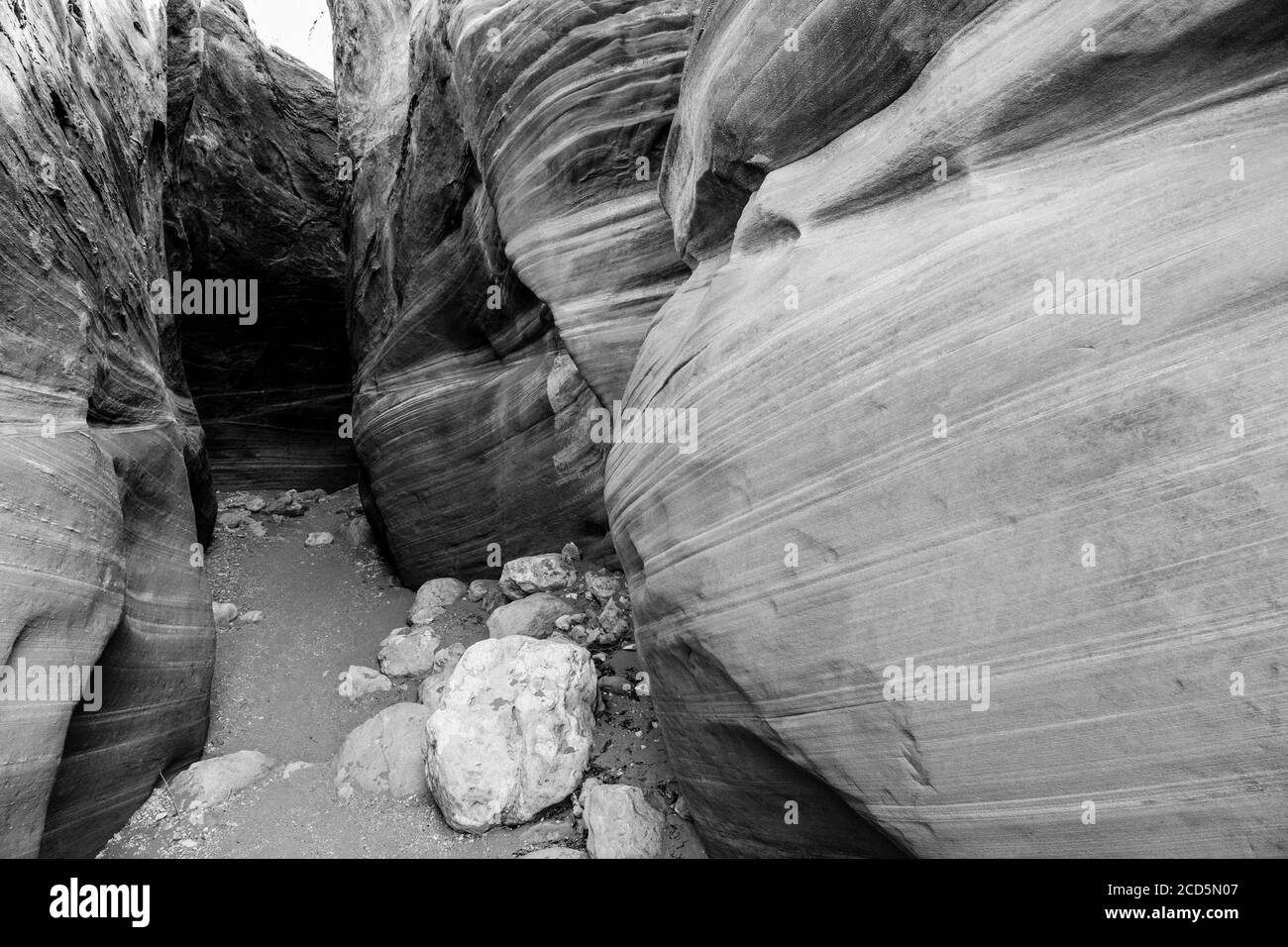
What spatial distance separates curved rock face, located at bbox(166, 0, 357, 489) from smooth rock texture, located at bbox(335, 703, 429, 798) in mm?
9621

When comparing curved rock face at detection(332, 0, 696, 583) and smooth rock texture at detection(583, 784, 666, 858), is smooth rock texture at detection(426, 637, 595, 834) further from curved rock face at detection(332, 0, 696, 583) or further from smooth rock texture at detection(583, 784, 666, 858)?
curved rock face at detection(332, 0, 696, 583)

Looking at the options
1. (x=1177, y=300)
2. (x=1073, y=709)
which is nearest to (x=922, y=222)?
(x=1177, y=300)

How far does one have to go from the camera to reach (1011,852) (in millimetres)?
3260

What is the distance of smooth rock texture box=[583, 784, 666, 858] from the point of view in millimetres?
5105

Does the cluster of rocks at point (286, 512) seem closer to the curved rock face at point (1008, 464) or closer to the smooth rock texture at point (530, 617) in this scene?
the smooth rock texture at point (530, 617)

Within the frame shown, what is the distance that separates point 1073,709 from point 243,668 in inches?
291

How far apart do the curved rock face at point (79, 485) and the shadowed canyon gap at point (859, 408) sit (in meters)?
0.03

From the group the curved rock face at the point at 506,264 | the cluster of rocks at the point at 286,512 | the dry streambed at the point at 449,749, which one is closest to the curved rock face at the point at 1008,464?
the dry streambed at the point at 449,749

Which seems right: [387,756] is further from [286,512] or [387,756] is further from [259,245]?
[259,245]

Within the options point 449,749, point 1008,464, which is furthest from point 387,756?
point 1008,464

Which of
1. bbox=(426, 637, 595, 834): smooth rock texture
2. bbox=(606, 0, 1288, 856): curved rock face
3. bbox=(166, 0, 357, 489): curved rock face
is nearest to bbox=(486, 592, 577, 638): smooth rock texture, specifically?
bbox=(426, 637, 595, 834): smooth rock texture

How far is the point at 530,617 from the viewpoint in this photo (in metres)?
7.79

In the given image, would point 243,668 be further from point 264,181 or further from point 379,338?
point 264,181

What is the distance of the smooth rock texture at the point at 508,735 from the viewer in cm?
543
